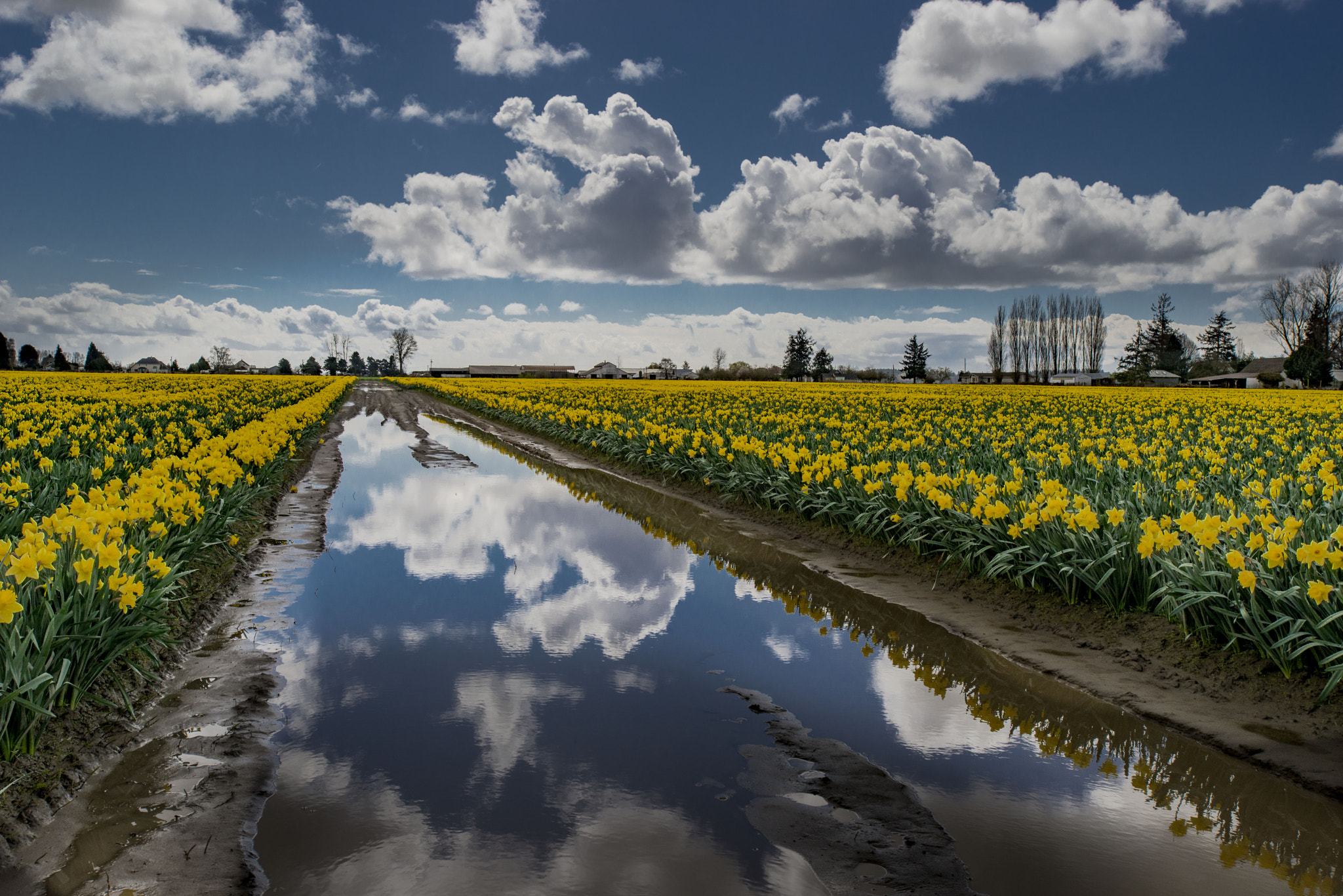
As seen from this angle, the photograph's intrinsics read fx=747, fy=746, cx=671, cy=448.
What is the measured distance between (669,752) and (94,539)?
3848 millimetres

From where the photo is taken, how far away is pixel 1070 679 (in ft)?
17.9

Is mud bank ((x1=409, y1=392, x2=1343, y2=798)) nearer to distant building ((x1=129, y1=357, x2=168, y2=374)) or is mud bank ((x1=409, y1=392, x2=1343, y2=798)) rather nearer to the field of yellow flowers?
the field of yellow flowers

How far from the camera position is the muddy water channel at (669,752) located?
3.29m

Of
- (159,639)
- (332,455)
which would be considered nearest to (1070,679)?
(159,639)

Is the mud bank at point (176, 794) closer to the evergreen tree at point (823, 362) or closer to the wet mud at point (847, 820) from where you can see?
the wet mud at point (847, 820)

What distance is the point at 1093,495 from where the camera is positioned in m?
7.73

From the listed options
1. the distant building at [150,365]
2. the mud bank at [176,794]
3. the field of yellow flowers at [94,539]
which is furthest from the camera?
the distant building at [150,365]

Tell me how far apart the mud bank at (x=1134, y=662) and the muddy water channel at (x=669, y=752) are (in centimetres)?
21

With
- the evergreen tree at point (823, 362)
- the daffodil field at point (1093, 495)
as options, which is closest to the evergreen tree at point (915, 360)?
the evergreen tree at point (823, 362)

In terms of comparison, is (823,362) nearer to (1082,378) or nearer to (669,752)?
(1082,378)

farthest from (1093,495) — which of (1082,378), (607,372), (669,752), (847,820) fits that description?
(607,372)

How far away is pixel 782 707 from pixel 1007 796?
4.75ft

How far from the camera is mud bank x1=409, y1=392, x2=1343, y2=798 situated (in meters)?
4.43

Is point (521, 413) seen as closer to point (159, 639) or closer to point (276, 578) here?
point (276, 578)
